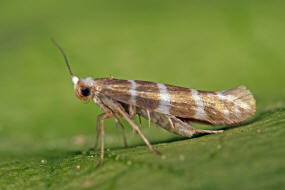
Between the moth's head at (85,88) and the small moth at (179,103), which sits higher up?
the moth's head at (85,88)

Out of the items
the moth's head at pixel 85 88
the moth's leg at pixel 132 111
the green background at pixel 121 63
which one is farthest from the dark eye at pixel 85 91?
the green background at pixel 121 63

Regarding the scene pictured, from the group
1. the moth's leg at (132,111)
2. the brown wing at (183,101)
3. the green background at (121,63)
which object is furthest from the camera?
the green background at (121,63)

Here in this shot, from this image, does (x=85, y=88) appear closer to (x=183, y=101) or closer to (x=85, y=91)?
(x=85, y=91)

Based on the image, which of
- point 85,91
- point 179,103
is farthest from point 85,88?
point 179,103

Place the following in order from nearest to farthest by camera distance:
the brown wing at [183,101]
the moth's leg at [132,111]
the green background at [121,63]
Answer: the brown wing at [183,101], the moth's leg at [132,111], the green background at [121,63]

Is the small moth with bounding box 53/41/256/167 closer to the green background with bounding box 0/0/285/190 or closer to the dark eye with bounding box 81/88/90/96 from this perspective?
the dark eye with bounding box 81/88/90/96

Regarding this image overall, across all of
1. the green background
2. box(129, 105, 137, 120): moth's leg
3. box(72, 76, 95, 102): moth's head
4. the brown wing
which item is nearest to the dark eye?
box(72, 76, 95, 102): moth's head

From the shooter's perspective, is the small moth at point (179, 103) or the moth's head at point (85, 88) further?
the moth's head at point (85, 88)

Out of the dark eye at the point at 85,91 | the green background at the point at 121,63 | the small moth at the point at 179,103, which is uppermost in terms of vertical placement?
the green background at the point at 121,63

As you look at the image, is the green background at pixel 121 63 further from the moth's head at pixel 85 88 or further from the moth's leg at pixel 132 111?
the moth's head at pixel 85 88
